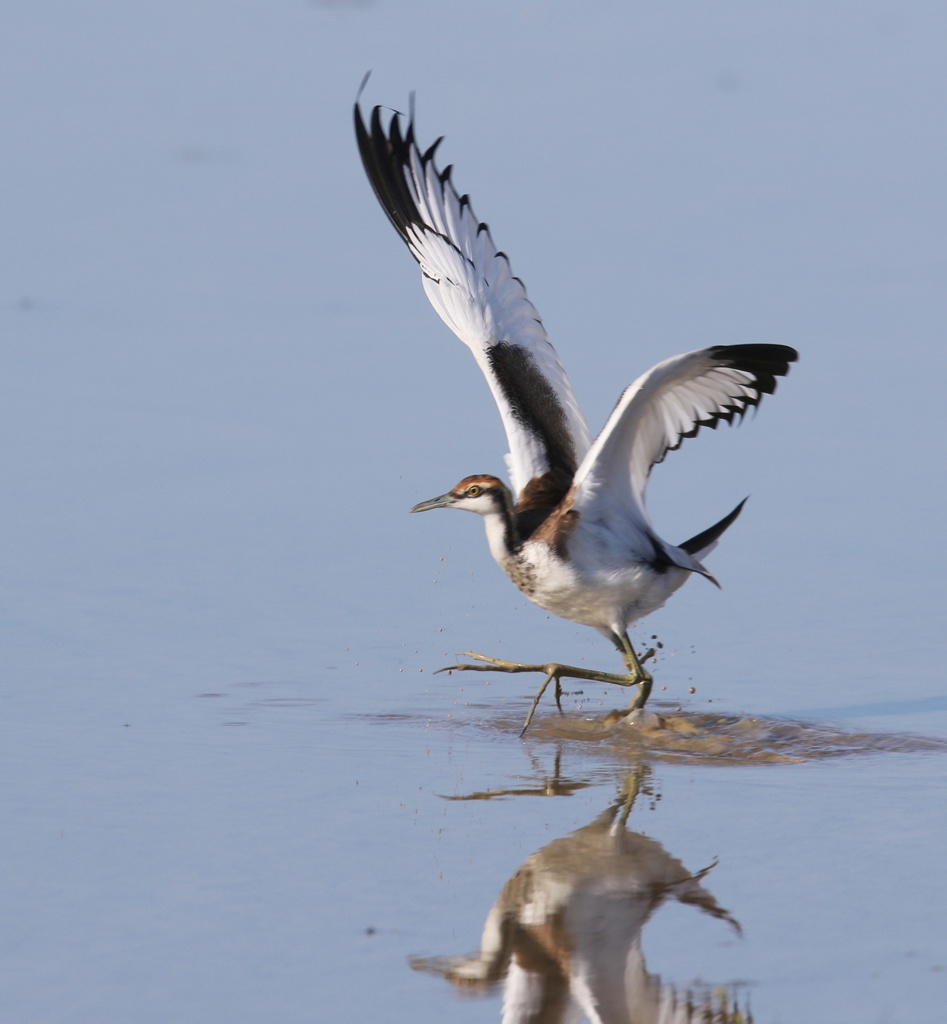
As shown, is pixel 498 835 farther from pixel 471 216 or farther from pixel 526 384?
pixel 471 216

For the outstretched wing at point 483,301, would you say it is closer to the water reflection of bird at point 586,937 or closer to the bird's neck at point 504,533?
the bird's neck at point 504,533

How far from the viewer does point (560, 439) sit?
8141mm

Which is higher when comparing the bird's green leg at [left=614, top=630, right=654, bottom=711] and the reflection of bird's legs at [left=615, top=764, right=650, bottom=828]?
the bird's green leg at [left=614, top=630, right=654, bottom=711]

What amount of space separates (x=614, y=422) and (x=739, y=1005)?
2.92m

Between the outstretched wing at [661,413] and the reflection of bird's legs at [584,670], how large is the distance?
0.59m

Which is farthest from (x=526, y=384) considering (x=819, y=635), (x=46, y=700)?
(x=46, y=700)

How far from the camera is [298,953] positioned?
14.9 feet

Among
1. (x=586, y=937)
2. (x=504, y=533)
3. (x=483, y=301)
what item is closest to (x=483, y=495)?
(x=504, y=533)

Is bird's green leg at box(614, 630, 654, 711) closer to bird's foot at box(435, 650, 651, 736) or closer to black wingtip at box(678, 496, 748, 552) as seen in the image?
bird's foot at box(435, 650, 651, 736)

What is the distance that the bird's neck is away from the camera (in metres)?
7.32

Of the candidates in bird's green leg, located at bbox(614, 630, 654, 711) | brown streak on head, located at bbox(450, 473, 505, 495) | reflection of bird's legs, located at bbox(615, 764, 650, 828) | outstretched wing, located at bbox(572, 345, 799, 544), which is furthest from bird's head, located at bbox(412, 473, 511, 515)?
reflection of bird's legs, located at bbox(615, 764, 650, 828)

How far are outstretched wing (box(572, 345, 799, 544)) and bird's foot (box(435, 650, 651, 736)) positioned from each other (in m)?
0.66

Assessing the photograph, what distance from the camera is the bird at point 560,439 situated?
22.9 feet

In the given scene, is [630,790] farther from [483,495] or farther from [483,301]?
[483,301]
